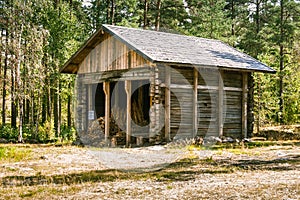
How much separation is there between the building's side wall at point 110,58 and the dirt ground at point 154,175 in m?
4.64

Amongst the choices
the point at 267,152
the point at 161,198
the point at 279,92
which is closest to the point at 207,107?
the point at 267,152

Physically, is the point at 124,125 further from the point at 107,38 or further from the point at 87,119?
the point at 107,38

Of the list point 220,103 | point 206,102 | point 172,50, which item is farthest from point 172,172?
point 220,103

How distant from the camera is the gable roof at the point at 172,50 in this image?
17.2 meters

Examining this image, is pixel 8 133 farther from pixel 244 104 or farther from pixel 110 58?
pixel 244 104

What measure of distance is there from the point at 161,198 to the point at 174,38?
14331 millimetres

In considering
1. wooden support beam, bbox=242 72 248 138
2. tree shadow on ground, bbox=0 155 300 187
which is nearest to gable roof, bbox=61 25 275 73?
wooden support beam, bbox=242 72 248 138

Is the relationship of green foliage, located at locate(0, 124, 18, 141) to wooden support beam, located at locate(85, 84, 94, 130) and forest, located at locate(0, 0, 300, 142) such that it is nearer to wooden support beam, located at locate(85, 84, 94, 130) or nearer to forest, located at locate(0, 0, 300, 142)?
forest, located at locate(0, 0, 300, 142)

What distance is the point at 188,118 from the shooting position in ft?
61.5

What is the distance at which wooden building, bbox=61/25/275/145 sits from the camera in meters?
17.7

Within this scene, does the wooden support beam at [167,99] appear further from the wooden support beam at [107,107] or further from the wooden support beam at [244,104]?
the wooden support beam at [244,104]

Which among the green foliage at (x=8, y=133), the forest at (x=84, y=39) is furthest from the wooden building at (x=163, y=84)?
the green foliage at (x=8, y=133)

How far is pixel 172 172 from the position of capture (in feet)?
34.0

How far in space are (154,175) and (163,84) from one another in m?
8.19
